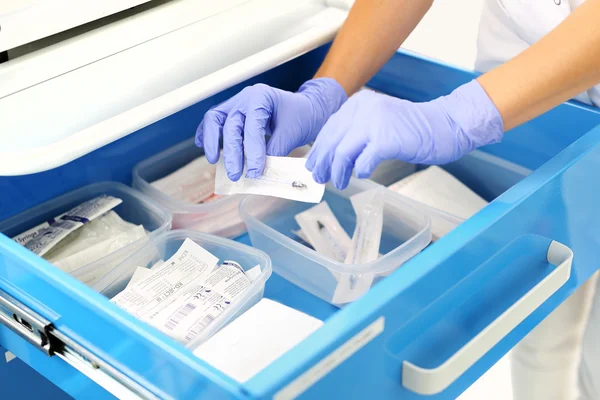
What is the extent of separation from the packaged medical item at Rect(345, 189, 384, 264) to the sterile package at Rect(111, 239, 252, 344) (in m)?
0.16

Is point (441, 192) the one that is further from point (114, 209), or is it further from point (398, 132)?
point (114, 209)

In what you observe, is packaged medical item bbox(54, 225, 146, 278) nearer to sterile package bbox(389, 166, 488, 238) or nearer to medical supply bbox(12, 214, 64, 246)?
medical supply bbox(12, 214, 64, 246)

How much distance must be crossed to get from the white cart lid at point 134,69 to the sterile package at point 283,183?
116 millimetres

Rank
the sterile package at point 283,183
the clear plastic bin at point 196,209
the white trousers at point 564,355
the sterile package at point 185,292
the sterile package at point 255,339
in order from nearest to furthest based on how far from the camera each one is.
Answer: the sterile package at point 255,339 < the sterile package at point 185,292 < the sterile package at point 283,183 < the clear plastic bin at point 196,209 < the white trousers at point 564,355

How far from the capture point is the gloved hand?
854 millimetres

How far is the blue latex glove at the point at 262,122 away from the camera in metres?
0.94

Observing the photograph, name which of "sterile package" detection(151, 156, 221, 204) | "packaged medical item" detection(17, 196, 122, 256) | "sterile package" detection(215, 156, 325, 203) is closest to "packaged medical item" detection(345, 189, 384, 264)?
"sterile package" detection(215, 156, 325, 203)

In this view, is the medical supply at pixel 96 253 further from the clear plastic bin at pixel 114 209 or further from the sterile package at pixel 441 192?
the sterile package at pixel 441 192

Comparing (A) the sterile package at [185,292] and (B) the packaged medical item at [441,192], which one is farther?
(B) the packaged medical item at [441,192]

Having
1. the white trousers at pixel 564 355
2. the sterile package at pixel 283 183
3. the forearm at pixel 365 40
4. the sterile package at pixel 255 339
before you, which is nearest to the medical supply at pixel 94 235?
the sterile package at pixel 283 183

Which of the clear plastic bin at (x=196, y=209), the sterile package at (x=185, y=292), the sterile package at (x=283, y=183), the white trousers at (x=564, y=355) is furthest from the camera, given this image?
the white trousers at (x=564, y=355)

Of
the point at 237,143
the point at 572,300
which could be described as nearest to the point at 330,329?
the point at 237,143

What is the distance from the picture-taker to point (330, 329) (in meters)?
0.59

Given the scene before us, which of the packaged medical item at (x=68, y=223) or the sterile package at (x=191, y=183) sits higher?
the packaged medical item at (x=68, y=223)
